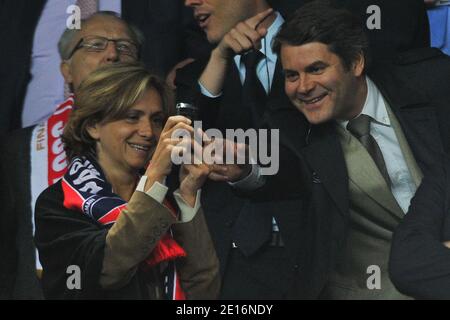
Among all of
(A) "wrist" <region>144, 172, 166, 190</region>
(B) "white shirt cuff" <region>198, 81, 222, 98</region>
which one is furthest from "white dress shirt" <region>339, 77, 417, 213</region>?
(A) "wrist" <region>144, 172, 166, 190</region>

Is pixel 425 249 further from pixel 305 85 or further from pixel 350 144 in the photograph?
pixel 305 85

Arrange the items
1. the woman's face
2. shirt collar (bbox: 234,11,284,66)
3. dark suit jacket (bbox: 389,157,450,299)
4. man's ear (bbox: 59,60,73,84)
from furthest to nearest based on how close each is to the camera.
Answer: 1. man's ear (bbox: 59,60,73,84)
2. shirt collar (bbox: 234,11,284,66)
3. the woman's face
4. dark suit jacket (bbox: 389,157,450,299)

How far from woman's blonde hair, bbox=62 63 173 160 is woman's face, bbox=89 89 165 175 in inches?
0.9

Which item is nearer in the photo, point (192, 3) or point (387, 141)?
point (387, 141)

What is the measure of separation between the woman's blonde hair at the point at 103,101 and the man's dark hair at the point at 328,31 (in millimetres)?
543

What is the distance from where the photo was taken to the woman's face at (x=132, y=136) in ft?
13.5

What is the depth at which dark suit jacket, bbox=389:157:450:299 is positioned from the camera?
391cm

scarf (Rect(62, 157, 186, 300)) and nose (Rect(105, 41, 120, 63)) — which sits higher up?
nose (Rect(105, 41, 120, 63))

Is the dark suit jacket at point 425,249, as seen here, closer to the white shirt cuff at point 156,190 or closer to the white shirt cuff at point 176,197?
the white shirt cuff at point 176,197

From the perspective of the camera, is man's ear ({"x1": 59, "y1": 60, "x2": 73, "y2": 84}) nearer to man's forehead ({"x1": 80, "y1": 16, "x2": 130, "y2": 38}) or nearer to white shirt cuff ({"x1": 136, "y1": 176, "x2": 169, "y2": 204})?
man's forehead ({"x1": 80, "y1": 16, "x2": 130, "y2": 38})

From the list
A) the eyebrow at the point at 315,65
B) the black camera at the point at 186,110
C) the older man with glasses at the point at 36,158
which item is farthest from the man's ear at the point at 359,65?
the older man with glasses at the point at 36,158

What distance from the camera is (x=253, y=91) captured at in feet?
14.5

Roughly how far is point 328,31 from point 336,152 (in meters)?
0.42

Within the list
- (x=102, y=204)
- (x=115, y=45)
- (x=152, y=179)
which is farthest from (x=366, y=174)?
(x=115, y=45)
